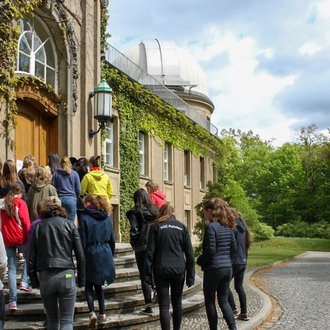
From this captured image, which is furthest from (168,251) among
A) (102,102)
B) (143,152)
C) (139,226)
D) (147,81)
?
(147,81)

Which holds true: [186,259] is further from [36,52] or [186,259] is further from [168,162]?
[168,162]

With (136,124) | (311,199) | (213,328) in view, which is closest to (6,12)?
(213,328)

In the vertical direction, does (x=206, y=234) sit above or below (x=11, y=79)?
below

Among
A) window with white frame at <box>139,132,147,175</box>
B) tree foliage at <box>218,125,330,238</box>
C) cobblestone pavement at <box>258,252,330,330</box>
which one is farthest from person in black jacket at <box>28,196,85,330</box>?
tree foliage at <box>218,125,330,238</box>

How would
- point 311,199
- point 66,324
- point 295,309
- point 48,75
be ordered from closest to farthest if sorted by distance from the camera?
1. point 66,324
2. point 295,309
3. point 48,75
4. point 311,199

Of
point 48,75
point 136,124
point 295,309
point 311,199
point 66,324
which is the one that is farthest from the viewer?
point 311,199

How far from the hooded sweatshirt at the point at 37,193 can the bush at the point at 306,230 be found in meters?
39.7

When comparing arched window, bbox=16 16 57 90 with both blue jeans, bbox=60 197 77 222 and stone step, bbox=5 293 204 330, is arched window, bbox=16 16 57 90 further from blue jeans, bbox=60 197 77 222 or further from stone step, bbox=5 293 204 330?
stone step, bbox=5 293 204 330

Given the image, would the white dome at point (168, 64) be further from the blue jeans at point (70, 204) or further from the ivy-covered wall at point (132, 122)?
the blue jeans at point (70, 204)

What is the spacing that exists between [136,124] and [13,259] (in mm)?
14878

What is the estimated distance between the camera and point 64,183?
370 inches

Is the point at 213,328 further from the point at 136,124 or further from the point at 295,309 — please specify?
the point at 136,124

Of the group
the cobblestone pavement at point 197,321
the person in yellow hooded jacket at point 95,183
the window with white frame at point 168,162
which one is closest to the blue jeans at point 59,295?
the cobblestone pavement at point 197,321

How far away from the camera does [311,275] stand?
1656cm
